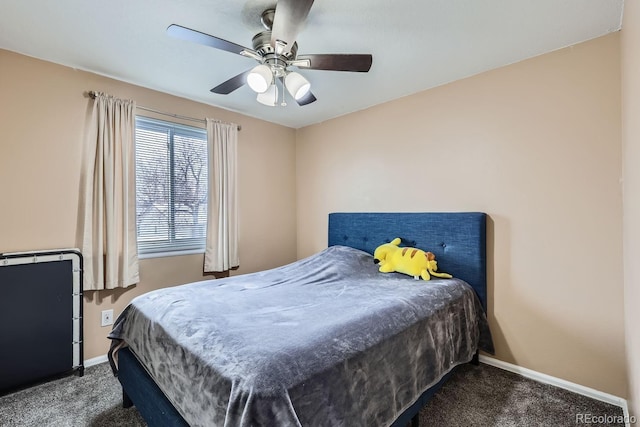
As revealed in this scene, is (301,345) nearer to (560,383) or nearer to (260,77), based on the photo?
(260,77)

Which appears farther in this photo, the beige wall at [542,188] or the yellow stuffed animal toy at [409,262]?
the yellow stuffed animal toy at [409,262]

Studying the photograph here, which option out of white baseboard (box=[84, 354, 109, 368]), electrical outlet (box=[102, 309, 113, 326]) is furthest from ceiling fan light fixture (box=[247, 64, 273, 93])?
white baseboard (box=[84, 354, 109, 368])

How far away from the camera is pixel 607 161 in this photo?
1.89 metres

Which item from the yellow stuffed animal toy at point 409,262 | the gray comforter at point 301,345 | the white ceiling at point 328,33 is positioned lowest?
the gray comforter at point 301,345

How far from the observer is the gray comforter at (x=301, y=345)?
41.5 inches

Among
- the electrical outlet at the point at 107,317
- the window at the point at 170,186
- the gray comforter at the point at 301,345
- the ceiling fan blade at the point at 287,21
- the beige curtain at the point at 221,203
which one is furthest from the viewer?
the beige curtain at the point at 221,203

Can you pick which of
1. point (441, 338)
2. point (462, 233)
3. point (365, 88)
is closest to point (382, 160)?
point (365, 88)

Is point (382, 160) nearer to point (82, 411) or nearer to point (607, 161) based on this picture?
point (607, 161)

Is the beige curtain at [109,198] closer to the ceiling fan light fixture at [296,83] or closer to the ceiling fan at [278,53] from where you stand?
the ceiling fan at [278,53]

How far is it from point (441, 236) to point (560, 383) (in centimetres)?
126

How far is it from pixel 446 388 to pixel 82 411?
2.35 m

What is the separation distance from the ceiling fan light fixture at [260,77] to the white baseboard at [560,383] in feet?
8.56

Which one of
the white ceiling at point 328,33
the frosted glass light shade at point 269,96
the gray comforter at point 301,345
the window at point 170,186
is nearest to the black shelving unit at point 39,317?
the window at point 170,186

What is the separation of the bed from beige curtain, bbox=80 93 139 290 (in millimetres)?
801
